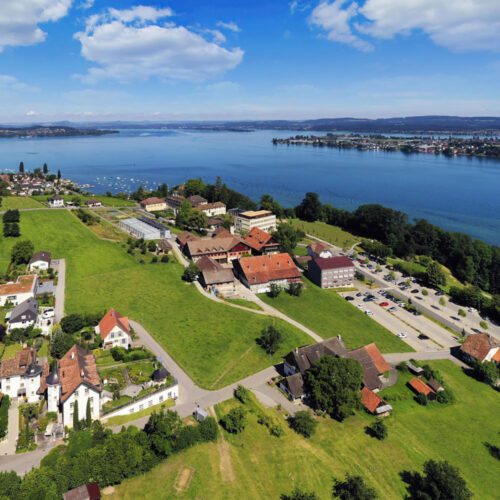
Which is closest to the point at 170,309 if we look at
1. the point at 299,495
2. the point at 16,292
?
the point at 16,292

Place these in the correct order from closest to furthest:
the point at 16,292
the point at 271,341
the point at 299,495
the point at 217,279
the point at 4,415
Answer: the point at 299,495, the point at 4,415, the point at 271,341, the point at 16,292, the point at 217,279

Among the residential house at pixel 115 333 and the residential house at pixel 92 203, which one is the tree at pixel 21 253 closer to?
the residential house at pixel 115 333

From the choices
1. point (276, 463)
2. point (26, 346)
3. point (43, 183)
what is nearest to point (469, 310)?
point (276, 463)

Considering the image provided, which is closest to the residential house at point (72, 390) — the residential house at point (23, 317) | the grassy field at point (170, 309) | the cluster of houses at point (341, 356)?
the grassy field at point (170, 309)

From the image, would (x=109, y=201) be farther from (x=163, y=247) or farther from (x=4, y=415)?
(x=4, y=415)

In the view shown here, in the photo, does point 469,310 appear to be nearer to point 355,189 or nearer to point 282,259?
point 282,259

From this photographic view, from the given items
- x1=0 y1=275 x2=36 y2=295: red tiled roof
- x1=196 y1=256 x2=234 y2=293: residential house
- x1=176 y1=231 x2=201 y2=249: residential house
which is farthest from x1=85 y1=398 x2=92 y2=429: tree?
x1=176 y1=231 x2=201 y2=249: residential house
